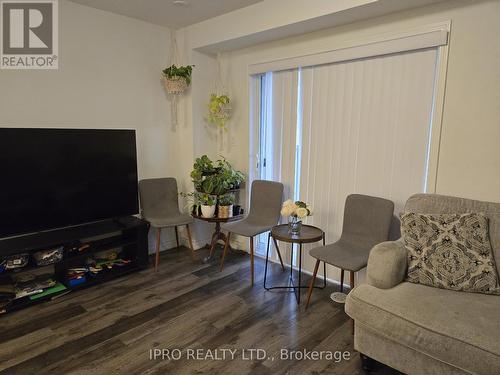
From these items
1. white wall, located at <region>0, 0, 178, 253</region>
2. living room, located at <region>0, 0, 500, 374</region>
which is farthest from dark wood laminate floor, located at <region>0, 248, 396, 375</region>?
white wall, located at <region>0, 0, 178, 253</region>

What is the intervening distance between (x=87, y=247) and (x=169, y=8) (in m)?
2.31

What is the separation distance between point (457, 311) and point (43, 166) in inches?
119

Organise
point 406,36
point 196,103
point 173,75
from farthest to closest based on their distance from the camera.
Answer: point 196,103 < point 173,75 < point 406,36

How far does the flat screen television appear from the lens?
2.60m

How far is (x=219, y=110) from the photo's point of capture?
369cm

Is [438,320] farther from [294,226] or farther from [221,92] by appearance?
[221,92]

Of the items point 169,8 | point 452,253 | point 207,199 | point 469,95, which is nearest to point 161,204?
point 207,199

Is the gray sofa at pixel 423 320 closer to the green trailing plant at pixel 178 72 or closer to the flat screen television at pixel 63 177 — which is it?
the flat screen television at pixel 63 177

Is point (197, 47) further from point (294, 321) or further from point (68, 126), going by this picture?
point (294, 321)

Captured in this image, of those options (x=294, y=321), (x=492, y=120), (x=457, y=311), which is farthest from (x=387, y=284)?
(x=492, y=120)

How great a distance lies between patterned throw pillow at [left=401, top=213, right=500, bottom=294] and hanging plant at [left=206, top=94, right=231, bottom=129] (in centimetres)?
230

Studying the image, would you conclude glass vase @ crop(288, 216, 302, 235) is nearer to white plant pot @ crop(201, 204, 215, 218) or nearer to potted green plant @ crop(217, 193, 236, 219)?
potted green plant @ crop(217, 193, 236, 219)

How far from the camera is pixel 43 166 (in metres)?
2.73

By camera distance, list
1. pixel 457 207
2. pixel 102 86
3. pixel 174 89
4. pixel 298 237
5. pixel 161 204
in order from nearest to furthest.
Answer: pixel 457 207 < pixel 298 237 < pixel 102 86 < pixel 174 89 < pixel 161 204
